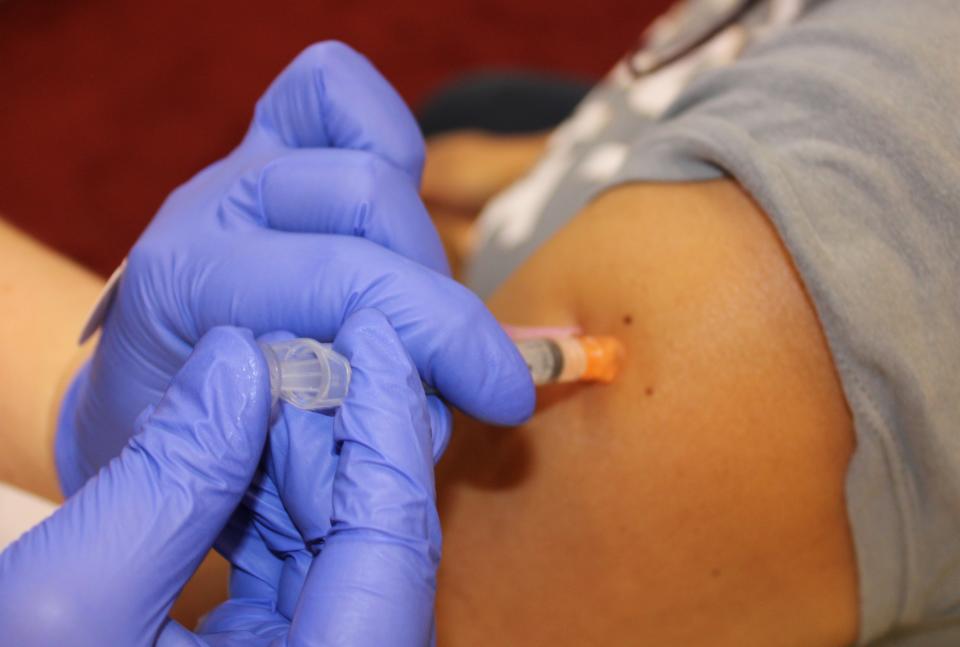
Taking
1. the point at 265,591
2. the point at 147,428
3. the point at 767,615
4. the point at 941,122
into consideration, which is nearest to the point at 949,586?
the point at 767,615

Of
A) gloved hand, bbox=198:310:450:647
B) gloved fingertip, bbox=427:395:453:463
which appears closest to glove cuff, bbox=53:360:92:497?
gloved hand, bbox=198:310:450:647

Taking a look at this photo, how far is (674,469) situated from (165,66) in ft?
5.53

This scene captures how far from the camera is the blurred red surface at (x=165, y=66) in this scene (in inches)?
69.3

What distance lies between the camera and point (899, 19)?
0.76 m

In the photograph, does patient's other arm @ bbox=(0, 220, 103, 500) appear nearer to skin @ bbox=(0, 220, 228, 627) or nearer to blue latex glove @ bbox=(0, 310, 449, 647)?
skin @ bbox=(0, 220, 228, 627)

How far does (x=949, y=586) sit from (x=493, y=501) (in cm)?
48

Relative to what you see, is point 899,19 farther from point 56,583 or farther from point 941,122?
point 56,583

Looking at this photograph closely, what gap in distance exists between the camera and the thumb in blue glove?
1.86ft

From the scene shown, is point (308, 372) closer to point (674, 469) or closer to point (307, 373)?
point (307, 373)

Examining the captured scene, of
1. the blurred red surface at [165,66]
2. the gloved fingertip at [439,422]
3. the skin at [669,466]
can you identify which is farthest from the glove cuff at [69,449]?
the blurred red surface at [165,66]

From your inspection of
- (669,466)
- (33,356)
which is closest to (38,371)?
(33,356)

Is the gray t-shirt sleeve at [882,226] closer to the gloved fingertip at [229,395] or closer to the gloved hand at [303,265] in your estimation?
the gloved hand at [303,265]

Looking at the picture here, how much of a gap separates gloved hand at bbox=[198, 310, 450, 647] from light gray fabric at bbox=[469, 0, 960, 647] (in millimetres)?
367

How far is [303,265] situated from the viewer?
0.71m
